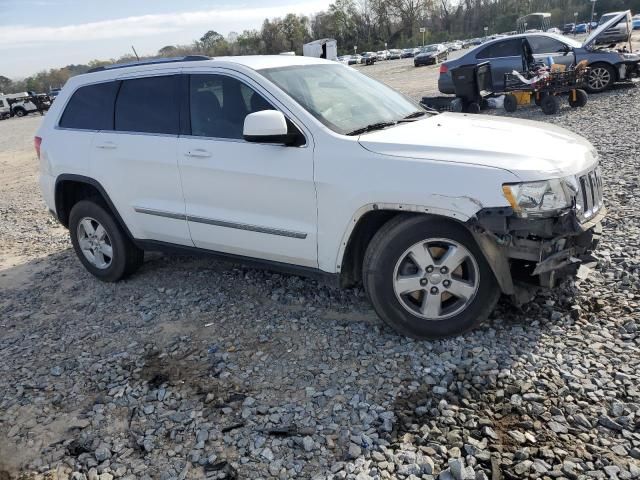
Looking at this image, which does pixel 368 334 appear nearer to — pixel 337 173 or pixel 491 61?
pixel 337 173

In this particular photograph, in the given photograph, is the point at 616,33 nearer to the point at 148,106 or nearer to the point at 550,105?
the point at 550,105

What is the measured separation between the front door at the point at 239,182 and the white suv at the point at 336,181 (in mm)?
11

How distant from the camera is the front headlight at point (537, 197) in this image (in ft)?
10.1

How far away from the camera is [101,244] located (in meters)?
5.20

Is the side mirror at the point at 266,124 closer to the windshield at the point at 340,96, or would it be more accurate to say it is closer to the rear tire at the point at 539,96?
the windshield at the point at 340,96

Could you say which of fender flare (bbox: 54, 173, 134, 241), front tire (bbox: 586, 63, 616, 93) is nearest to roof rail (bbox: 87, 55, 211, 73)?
fender flare (bbox: 54, 173, 134, 241)

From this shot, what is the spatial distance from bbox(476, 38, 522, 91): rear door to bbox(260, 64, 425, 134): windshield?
32.0 ft

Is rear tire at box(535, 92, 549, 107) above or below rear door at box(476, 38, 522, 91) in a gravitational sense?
below

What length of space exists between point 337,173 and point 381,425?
159cm

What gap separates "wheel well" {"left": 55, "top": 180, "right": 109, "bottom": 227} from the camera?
5172 mm

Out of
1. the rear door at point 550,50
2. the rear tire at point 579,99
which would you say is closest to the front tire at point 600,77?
the rear door at point 550,50

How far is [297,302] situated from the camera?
14.5 ft

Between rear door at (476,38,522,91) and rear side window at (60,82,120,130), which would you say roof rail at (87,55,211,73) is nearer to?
rear side window at (60,82,120,130)

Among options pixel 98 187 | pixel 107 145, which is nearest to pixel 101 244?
pixel 98 187
